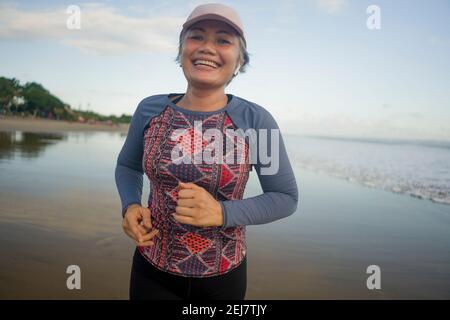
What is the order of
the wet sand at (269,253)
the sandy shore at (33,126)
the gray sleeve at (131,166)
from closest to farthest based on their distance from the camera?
the gray sleeve at (131,166) < the wet sand at (269,253) < the sandy shore at (33,126)

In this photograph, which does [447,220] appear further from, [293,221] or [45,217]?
[45,217]

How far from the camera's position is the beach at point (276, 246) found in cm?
355

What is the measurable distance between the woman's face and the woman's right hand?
0.66 meters

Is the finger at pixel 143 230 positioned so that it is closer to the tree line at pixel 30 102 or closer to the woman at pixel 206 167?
A: the woman at pixel 206 167

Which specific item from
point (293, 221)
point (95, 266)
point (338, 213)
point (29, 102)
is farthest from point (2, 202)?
point (29, 102)

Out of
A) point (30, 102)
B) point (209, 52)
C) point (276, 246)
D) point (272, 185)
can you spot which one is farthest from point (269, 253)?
point (30, 102)

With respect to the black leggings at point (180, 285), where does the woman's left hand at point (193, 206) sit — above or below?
above

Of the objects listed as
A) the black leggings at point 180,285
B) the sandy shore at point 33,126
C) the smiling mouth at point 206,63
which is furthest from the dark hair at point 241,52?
the sandy shore at point 33,126

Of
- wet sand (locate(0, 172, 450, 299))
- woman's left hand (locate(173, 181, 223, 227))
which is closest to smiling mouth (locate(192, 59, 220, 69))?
woman's left hand (locate(173, 181, 223, 227))

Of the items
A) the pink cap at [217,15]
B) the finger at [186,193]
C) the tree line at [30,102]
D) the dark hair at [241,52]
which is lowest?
the finger at [186,193]

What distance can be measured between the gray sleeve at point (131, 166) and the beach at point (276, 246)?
1.86 m

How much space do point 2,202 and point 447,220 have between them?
810cm

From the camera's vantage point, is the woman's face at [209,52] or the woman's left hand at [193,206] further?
the woman's face at [209,52]

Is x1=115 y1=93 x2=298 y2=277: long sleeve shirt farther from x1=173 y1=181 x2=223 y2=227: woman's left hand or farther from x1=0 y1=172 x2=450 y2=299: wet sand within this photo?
x1=0 y1=172 x2=450 y2=299: wet sand
